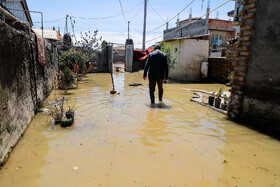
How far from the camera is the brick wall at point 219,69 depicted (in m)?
11.8

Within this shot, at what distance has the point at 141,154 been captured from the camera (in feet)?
9.44

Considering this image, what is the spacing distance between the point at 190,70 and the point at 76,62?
7.23 meters

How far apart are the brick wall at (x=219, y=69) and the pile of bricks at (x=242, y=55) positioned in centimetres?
737

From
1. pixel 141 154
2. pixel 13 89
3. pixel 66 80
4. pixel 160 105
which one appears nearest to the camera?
pixel 141 154

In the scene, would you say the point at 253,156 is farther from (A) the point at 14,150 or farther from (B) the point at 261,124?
(A) the point at 14,150

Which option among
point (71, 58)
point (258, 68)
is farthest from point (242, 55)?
point (71, 58)

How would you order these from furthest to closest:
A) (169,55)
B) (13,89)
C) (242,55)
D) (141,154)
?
(169,55) < (242,55) < (13,89) < (141,154)

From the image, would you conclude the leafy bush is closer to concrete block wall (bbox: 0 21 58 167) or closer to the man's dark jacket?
the man's dark jacket

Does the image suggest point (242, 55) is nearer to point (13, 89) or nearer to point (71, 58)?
point (13, 89)

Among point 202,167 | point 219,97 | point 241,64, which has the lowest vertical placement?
point 202,167

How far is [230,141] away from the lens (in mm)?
3480

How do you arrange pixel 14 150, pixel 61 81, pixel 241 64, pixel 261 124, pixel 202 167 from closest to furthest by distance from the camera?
pixel 202 167
pixel 14 150
pixel 261 124
pixel 241 64
pixel 61 81

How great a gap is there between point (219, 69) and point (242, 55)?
817 centimetres

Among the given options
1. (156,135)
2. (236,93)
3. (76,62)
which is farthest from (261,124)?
(76,62)
